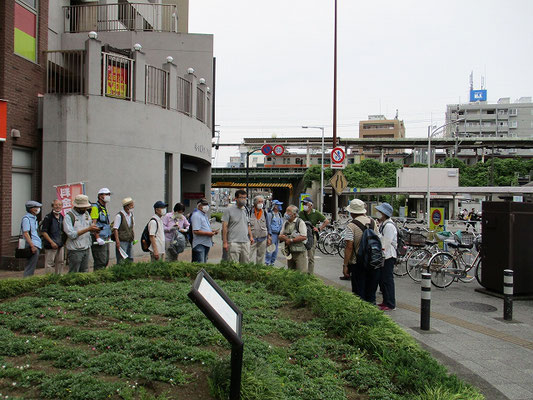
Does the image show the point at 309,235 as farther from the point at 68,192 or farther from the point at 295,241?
the point at 68,192

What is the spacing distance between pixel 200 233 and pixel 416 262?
5651 mm

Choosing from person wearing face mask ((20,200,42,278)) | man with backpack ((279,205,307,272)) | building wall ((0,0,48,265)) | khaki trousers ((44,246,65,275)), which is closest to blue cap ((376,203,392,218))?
man with backpack ((279,205,307,272))

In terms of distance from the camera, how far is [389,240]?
8.24 m

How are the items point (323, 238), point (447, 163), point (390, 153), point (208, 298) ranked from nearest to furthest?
point (208, 298), point (323, 238), point (447, 163), point (390, 153)

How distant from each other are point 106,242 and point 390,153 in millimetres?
100206

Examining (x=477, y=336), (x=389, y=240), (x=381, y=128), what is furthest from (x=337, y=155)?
(x=381, y=128)

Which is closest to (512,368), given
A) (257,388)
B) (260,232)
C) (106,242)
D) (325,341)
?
(325,341)

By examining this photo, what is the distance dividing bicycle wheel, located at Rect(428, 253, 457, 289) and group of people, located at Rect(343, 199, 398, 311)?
281 cm

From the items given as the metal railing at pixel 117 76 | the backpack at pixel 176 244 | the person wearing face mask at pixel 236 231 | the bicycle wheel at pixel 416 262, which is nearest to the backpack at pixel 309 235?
the person wearing face mask at pixel 236 231

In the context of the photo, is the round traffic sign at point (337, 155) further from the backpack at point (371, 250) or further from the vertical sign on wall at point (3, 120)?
the vertical sign on wall at point (3, 120)

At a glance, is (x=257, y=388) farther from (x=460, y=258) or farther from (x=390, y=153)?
(x=390, y=153)

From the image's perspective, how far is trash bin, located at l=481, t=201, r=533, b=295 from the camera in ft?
30.7

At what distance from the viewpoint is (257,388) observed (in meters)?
3.20

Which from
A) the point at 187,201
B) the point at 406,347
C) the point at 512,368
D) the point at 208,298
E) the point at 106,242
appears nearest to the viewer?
the point at 208,298
